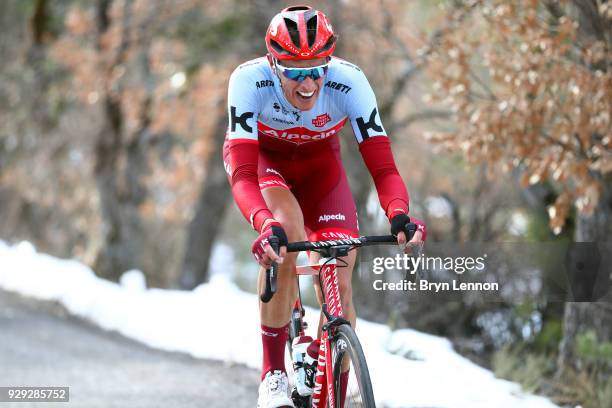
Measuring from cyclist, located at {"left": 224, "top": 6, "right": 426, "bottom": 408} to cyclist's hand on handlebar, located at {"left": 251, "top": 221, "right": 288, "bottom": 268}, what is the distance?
213 millimetres

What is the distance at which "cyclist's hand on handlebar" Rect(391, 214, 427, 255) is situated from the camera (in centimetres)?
440

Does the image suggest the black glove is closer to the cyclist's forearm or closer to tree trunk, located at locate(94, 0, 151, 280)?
the cyclist's forearm

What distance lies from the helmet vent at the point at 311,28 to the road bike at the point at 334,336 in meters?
0.96

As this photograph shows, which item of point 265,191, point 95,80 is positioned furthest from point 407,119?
point 265,191

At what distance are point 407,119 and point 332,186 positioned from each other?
8.82 m

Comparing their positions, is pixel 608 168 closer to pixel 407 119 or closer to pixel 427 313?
pixel 427 313

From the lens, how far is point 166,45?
59.9 ft

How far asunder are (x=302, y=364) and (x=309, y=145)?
3.93 feet

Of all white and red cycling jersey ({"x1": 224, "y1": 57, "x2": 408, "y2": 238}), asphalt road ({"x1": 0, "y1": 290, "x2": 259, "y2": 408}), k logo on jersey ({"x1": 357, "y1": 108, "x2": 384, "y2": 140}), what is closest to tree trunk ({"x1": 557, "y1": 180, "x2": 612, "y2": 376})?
asphalt road ({"x1": 0, "y1": 290, "x2": 259, "y2": 408})

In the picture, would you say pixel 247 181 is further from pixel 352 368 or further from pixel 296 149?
pixel 352 368

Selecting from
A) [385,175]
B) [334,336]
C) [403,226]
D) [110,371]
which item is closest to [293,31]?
[385,175]

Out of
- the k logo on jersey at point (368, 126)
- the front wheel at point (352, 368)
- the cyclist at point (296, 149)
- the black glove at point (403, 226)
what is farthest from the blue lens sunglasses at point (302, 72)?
the front wheel at point (352, 368)

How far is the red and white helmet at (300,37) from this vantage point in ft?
15.0

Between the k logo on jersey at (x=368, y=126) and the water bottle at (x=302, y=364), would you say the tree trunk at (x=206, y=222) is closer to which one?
the water bottle at (x=302, y=364)
